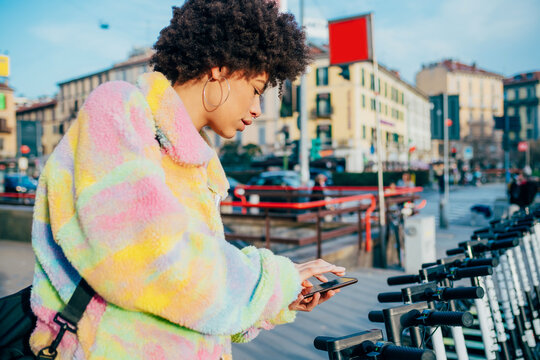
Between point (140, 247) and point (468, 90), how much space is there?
9198cm

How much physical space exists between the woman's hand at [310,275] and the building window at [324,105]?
46.2 m

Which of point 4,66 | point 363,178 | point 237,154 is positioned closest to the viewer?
point 4,66

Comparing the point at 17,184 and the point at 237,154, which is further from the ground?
the point at 237,154

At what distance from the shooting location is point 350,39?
25.7ft

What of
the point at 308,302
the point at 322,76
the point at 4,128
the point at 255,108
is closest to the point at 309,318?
the point at 308,302

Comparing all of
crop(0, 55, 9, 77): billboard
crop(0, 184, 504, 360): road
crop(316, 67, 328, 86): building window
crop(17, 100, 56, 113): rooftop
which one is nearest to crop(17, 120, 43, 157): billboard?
crop(0, 184, 504, 360): road

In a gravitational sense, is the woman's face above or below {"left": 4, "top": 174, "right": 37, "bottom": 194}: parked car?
above

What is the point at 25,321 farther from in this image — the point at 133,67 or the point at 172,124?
the point at 133,67

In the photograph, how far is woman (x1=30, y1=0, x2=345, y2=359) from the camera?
2.82 ft

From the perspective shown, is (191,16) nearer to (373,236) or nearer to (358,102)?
(373,236)

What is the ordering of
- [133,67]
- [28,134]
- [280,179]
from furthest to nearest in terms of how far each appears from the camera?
[133,67], [28,134], [280,179]

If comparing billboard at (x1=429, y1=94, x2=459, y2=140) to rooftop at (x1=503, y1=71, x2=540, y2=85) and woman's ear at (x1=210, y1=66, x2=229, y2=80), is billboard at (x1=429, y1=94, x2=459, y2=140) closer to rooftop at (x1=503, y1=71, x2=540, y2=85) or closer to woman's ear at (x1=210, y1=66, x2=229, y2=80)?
woman's ear at (x1=210, y1=66, x2=229, y2=80)

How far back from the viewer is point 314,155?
1820 cm

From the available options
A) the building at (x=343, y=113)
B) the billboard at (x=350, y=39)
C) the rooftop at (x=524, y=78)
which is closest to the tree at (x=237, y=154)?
the building at (x=343, y=113)
